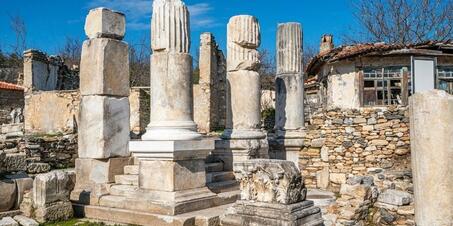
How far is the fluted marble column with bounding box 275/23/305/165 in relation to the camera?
1098 centimetres

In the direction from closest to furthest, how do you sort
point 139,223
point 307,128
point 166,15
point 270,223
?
point 270,223 < point 139,223 < point 166,15 < point 307,128

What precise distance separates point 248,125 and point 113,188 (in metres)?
2.91

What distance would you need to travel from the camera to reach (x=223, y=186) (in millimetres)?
7887

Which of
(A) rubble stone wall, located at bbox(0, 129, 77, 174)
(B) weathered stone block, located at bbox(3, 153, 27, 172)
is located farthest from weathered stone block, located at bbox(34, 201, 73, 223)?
(A) rubble stone wall, located at bbox(0, 129, 77, 174)

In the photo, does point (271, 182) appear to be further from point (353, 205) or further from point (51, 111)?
point (51, 111)

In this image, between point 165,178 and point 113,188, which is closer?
point 165,178

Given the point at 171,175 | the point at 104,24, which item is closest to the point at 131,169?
the point at 171,175

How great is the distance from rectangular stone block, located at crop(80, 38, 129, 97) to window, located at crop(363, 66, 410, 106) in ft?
51.5

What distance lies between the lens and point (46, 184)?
6.66 m

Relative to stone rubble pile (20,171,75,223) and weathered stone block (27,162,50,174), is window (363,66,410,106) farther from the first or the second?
stone rubble pile (20,171,75,223)

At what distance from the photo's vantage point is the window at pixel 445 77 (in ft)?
70.2

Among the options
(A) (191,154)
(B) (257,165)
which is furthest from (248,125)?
(B) (257,165)

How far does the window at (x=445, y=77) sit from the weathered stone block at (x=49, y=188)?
62.1ft

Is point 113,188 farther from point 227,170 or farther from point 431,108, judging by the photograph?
point 431,108
